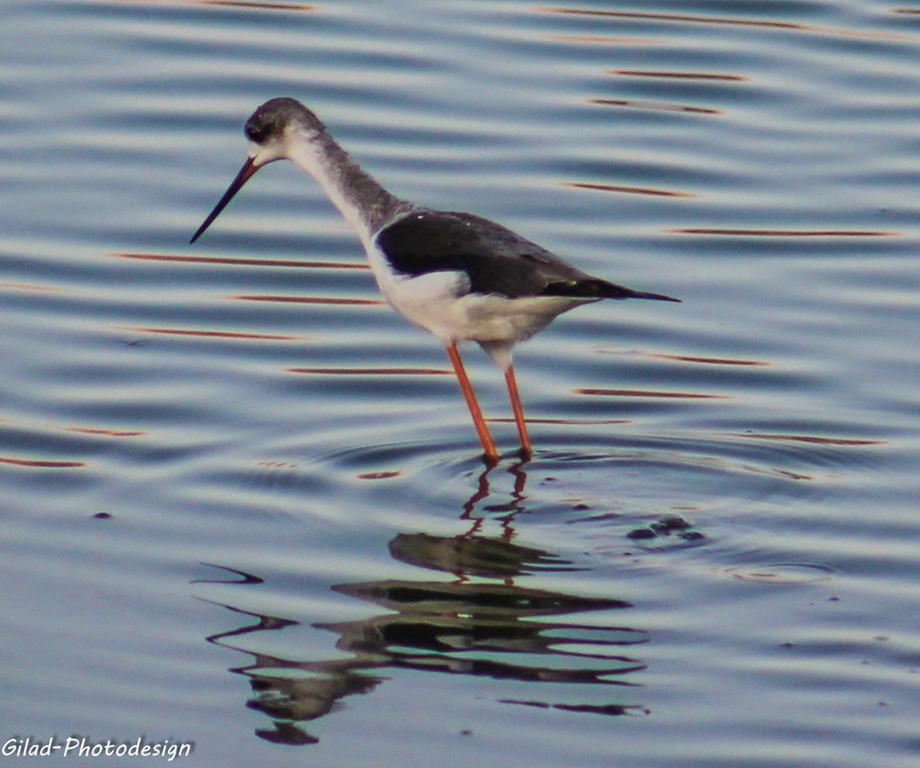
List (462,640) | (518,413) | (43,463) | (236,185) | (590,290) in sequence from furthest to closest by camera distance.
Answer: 1. (236,185)
2. (518,413)
3. (43,463)
4. (590,290)
5. (462,640)

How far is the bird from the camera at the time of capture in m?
7.28

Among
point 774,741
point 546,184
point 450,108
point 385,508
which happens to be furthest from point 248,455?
point 450,108

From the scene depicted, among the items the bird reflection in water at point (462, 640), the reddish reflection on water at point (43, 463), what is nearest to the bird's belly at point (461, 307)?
the bird reflection in water at point (462, 640)

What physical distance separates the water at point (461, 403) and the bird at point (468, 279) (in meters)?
0.35

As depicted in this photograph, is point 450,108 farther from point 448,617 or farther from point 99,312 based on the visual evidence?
point 448,617

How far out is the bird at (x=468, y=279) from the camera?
728 centimetres

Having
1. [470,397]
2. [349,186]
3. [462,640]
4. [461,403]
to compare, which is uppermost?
[349,186]

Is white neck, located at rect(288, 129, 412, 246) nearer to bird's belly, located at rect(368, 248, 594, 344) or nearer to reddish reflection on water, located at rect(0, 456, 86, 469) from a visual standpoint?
bird's belly, located at rect(368, 248, 594, 344)

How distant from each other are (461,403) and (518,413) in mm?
518

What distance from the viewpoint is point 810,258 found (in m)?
9.38

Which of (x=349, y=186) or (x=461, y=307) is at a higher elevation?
(x=349, y=186)

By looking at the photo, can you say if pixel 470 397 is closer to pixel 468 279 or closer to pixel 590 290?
pixel 468 279

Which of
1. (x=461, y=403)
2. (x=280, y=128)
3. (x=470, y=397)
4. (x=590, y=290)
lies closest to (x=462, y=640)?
(x=590, y=290)

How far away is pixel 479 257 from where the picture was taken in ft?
24.2
